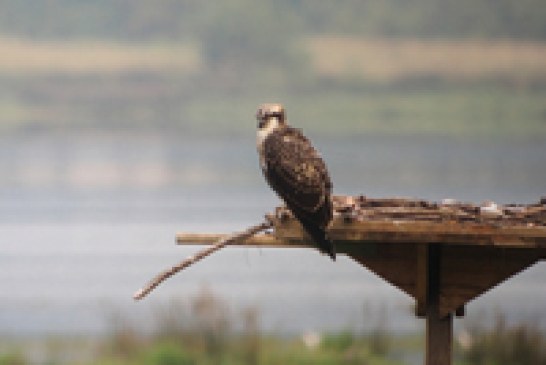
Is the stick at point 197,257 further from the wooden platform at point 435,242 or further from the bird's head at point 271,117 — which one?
the bird's head at point 271,117

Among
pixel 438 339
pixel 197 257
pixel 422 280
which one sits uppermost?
pixel 197 257

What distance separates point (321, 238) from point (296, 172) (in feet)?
1.25

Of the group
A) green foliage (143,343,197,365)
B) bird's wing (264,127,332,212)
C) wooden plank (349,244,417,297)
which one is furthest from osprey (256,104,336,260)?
green foliage (143,343,197,365)

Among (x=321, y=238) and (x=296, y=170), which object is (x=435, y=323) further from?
(x=296, y=170)

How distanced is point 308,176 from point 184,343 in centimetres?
374

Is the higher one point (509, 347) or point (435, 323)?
point (435, 323)

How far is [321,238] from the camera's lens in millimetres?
4711

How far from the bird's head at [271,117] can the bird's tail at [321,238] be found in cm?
66

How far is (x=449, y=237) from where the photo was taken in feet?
15.1

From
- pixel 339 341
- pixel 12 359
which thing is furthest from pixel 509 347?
pixel 12 359

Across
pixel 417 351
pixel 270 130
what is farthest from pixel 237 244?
pixel 417 351

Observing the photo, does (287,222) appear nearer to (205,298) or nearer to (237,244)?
(237,244)

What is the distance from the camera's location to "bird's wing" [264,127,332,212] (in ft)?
15.9

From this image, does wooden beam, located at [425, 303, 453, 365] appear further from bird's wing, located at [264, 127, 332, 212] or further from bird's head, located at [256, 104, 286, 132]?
bird's head, located at [256, 104, 286, 132]
